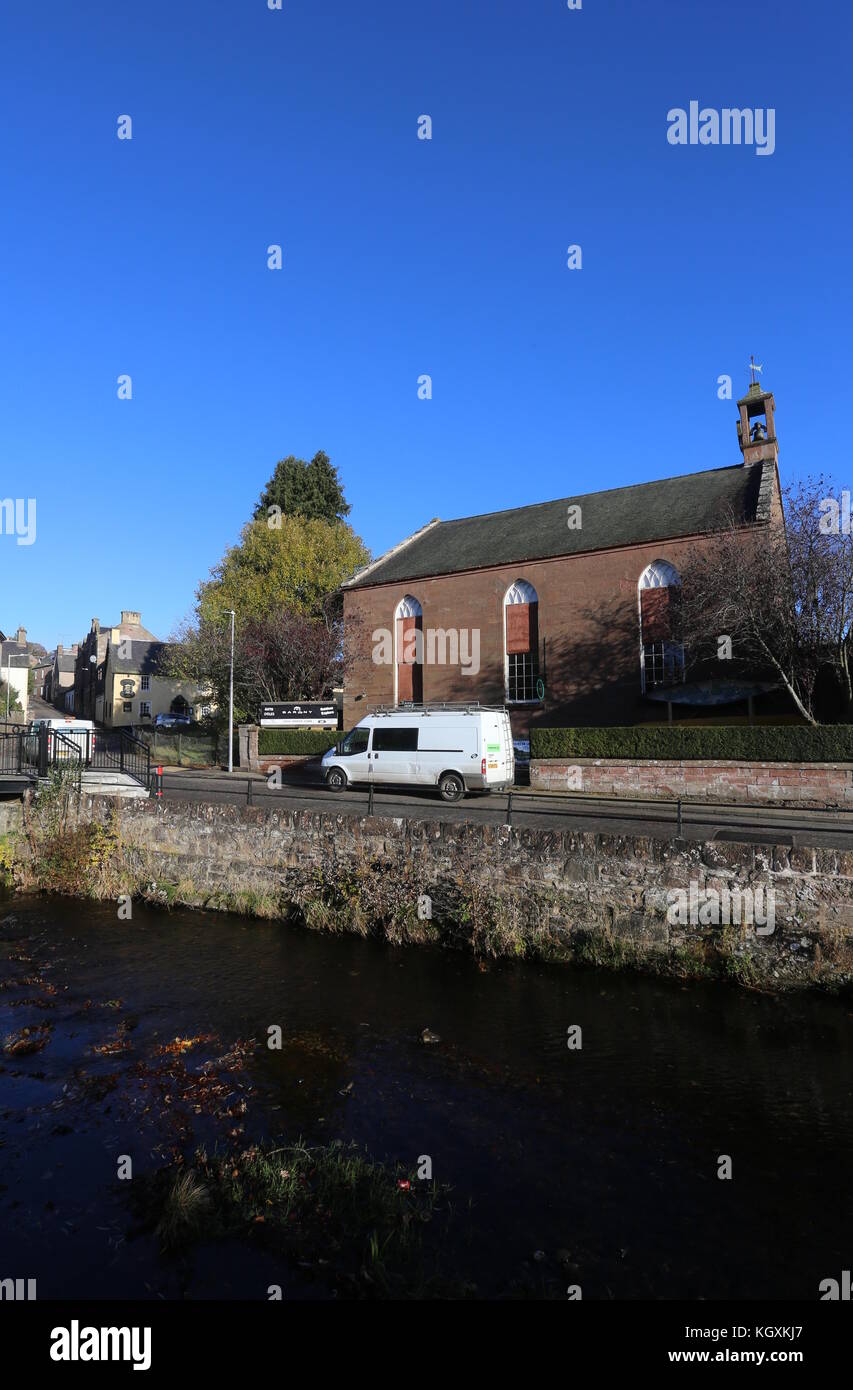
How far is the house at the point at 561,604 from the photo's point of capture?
27.5 m

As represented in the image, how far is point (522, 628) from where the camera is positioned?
103 ft

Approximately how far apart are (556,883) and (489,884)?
3.51ft

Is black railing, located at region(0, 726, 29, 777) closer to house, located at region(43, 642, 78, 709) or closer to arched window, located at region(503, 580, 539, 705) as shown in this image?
arched window, located at region(503, 580, 539, 705)

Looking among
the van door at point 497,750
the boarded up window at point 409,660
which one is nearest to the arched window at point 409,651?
the boarded up window at point 409,660

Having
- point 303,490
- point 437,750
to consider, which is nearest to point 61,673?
point 303,490

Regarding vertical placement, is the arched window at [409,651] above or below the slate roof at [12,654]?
below

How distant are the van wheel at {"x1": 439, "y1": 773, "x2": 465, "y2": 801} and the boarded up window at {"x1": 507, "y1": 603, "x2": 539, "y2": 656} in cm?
1352

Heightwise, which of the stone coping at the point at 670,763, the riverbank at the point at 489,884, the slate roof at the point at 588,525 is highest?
the slate roof at the point at 588,525

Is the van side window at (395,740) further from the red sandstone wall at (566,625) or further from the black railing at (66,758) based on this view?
the red sandstone wall at (566,625)

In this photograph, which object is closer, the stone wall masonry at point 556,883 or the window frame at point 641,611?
the stone wall masonry at point 556,883

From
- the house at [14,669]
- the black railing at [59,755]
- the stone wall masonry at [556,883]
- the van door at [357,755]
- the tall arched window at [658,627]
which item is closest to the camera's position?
the stone wall masonry at [556,883]

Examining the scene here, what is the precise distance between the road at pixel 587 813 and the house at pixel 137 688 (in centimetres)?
4152

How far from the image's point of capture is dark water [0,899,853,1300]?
466 cm

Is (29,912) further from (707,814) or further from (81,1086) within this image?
(707,814)
